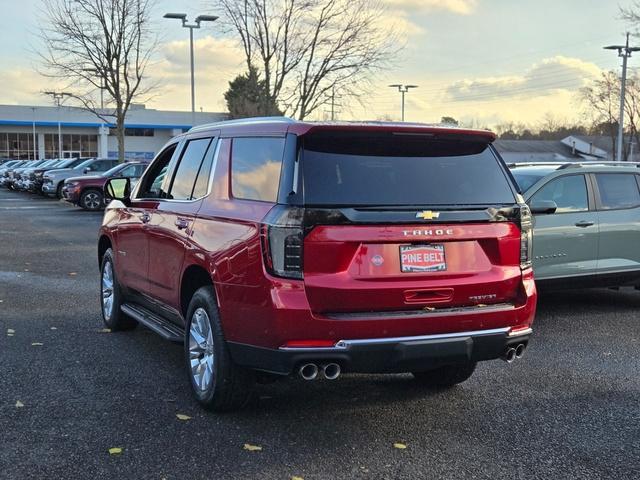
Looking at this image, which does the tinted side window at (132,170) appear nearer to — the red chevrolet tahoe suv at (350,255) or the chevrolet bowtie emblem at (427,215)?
the red chevrolet tahoe suv at (350,255)

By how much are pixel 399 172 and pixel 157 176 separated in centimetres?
270

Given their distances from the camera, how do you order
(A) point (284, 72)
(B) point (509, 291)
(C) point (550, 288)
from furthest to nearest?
(A) point (284, 72)
(C) point (550, 288)
(B) point (509, 291)

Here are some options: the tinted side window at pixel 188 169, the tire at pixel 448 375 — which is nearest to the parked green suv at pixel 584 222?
the tire at pixel 448 375

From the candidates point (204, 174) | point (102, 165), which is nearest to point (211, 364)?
point (204, 174)

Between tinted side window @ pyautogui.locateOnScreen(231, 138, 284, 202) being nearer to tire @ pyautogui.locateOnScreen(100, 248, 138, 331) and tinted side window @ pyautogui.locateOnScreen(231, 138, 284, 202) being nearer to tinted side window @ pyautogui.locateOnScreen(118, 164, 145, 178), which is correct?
tire @ pyautogui.locateOnScreen(100, 248, 138, 331)

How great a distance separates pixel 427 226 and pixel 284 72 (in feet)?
71.9

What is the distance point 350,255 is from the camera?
411 centimetres

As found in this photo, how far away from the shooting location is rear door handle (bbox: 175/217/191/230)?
16.8 ft

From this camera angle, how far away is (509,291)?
4.58 metres

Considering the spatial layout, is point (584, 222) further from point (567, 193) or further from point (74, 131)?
point (74, 131)

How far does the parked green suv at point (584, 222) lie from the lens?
778cm

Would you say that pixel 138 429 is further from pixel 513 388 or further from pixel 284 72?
pixel 284 72

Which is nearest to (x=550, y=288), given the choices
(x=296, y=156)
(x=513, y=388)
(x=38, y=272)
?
(x=513, y=388)

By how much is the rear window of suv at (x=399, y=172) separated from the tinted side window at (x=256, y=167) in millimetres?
222
